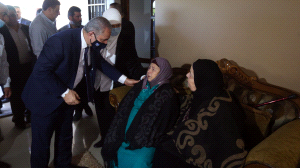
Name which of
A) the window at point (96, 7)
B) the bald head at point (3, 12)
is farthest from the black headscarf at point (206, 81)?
the window at point (96, 7)

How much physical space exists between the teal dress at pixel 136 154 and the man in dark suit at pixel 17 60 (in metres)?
1.81

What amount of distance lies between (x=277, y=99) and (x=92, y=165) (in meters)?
1.75

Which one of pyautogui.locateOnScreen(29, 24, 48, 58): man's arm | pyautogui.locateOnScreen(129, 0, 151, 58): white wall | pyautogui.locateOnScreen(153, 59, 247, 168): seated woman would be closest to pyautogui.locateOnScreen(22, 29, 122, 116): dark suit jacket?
pyautogui.locateOnScreen(153, 59, 247, 168): seated woman

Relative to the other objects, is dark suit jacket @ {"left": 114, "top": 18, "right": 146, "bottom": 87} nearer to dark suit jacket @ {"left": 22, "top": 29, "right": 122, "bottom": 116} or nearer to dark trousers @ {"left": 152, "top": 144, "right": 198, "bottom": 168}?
dark suit jacket @ {"left": 22, "top": 29, "right": 122, "bottom": 116}

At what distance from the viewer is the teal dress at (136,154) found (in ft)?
4.85

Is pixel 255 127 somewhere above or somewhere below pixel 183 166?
above

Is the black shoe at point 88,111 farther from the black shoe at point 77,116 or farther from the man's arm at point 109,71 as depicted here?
the man's arm at point 109,71

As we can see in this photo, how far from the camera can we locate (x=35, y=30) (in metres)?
2.44

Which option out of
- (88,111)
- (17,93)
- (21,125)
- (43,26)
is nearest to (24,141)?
(21,125)

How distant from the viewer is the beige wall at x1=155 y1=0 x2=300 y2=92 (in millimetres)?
1758

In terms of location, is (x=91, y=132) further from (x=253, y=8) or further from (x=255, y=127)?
(x=253, y=8)

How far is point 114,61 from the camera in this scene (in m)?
2.18

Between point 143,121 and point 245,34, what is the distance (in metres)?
1.28

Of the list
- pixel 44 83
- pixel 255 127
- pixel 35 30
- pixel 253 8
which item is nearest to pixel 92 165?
pixel 44 83
